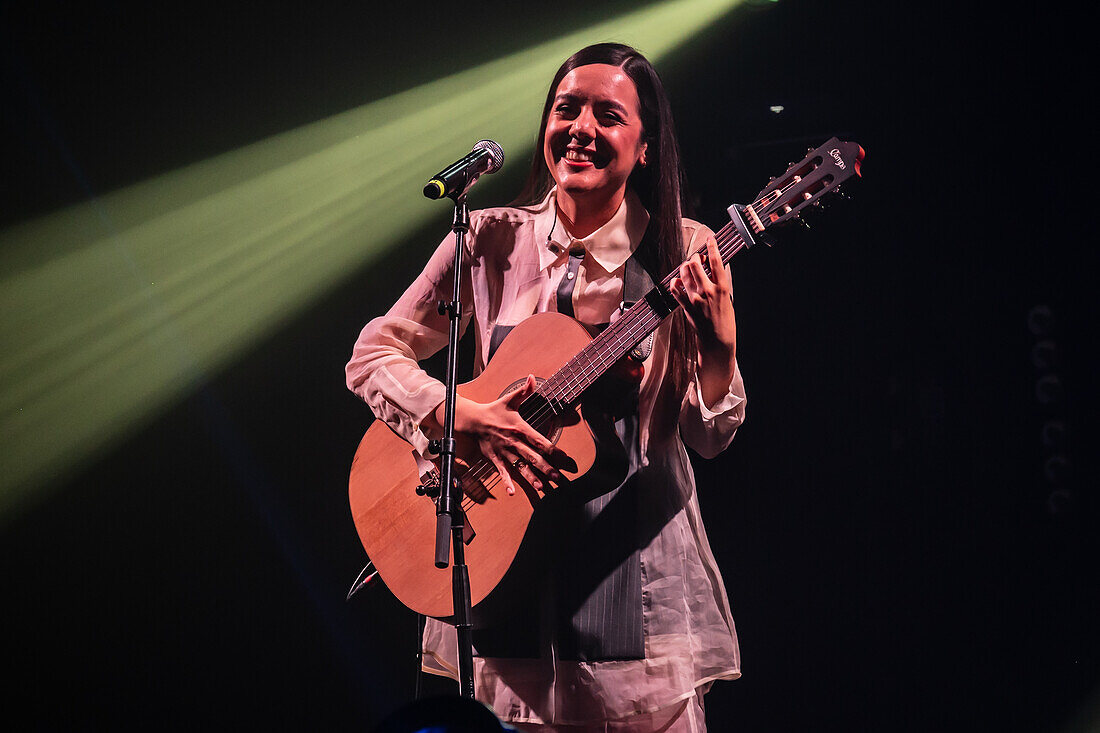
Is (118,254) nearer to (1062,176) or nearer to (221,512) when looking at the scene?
(221,512)

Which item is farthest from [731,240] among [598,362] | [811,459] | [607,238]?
[811,459]

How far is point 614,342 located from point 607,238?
0.36 m

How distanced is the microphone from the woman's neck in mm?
337

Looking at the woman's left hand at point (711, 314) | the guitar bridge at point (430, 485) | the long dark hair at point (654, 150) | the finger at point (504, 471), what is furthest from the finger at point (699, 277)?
the guitar bridge at point (430, 485)

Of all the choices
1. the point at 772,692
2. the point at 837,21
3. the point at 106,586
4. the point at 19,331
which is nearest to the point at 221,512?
the point at 106,586

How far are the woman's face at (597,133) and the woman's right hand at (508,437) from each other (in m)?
0.60

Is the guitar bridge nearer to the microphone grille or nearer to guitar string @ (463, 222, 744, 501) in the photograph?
guitar string @ (463, 222, 744, 501)

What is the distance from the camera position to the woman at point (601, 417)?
6.60 ft

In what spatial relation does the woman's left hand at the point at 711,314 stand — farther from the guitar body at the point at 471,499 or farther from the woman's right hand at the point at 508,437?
the woman's right hand at the point at 508,437

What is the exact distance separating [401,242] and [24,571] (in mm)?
1797

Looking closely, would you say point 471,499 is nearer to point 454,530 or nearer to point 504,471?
point 504,471

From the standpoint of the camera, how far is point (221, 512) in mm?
3182

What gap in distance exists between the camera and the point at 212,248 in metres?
3.29

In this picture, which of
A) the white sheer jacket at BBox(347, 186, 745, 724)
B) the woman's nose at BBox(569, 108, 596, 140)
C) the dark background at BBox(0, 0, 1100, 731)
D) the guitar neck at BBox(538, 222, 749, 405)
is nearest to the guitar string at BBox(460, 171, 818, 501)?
the guitar neck at BBox(538, 222, 749, 405)
